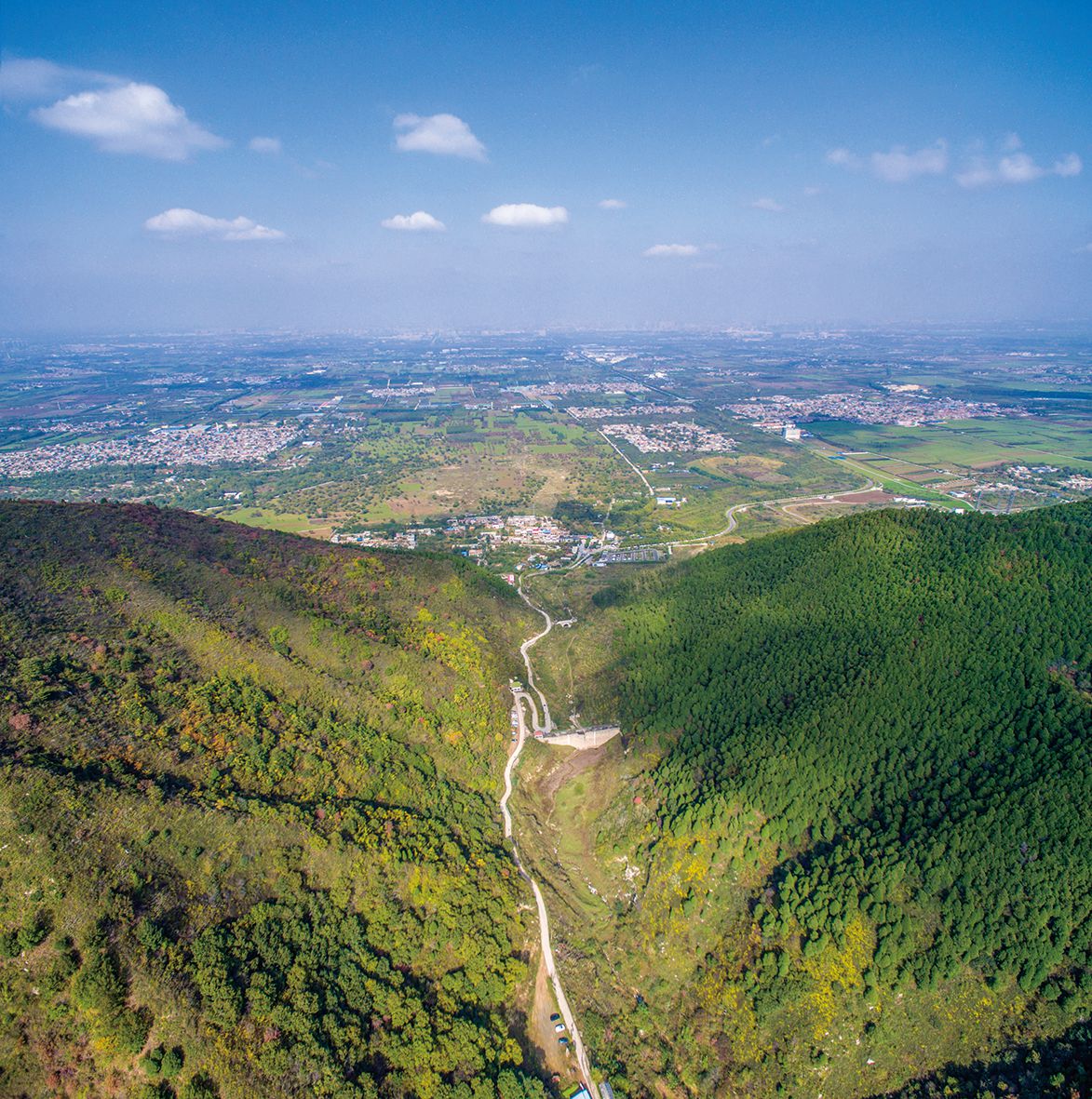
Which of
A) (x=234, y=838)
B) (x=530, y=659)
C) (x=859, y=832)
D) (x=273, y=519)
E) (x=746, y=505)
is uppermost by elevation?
(x=273, y=519)

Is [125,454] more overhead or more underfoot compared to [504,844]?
more overhead

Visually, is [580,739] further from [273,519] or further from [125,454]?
[125,454]

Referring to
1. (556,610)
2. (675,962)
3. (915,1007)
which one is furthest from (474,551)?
(915,1007)

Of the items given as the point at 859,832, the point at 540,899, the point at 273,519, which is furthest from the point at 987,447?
the point at 273,519

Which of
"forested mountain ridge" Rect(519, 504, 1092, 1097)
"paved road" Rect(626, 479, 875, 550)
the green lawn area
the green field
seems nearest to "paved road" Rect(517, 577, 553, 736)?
"forested mountain ridge" Rect(519, 504, 1092, 1097)

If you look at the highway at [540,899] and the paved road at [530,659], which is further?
the paved road at [530,659]

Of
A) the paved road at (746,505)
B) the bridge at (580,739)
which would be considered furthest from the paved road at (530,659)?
the paved road at (746,505)

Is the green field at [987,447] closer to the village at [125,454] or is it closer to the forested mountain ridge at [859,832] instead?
the forested mountain ridge at [859,832]

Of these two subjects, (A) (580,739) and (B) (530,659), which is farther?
(B) (530,659)

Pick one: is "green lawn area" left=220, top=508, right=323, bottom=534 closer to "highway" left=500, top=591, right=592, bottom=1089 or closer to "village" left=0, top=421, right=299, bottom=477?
"village" left=0, top=421, right=299, bottom=477
